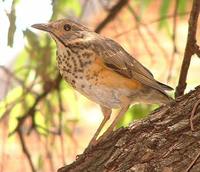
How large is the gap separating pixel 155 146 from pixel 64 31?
50.4 inches

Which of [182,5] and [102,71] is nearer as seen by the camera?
[102,71]

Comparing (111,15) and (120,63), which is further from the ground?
(111,15)

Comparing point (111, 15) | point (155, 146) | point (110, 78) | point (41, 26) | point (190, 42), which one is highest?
point (111, 15)

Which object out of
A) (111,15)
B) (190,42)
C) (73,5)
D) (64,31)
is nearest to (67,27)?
(64,31)

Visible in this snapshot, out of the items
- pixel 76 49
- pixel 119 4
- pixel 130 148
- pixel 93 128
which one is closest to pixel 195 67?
pixel 93 128

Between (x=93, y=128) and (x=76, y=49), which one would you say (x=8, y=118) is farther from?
(x=93, y=128)

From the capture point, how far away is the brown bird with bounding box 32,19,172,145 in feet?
12.7

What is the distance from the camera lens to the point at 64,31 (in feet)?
13.5

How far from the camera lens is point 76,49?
396 cm

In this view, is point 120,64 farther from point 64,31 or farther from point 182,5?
point 182,5

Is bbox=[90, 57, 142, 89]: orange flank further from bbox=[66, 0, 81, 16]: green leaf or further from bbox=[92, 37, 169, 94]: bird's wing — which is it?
bbox=[66, 0, 81, 16]: green leaf

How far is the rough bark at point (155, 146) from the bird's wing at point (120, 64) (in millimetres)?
621

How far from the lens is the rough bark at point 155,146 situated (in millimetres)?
2984

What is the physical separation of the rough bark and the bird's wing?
62 centimetres
